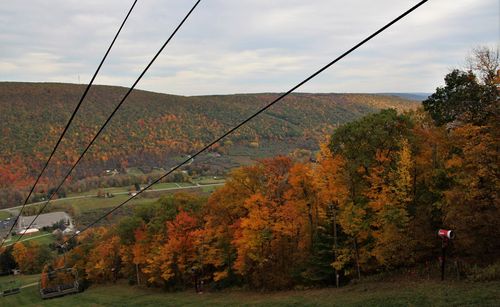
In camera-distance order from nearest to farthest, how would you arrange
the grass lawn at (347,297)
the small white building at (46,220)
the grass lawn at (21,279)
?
1. the grass lawn at (347,297)
2. the grass lawn at (21,279)
3. the small white building at (46,220)

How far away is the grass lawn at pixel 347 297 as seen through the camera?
2116cm

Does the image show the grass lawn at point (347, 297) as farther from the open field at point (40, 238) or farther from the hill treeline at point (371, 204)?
the open field at point (40, 238)

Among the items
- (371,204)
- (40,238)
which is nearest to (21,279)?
(40,238)

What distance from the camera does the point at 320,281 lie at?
3572cm

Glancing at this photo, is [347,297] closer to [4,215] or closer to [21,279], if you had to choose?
[21,279]

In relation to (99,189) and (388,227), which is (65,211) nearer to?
(99,189)

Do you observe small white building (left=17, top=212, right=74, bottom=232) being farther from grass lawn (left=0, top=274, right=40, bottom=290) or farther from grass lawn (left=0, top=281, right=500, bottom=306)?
grass lawn (left=0, top=281, right=500, bottom=306)

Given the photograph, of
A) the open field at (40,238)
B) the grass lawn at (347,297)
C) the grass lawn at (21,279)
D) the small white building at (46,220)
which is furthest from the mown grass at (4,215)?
the grass lawn at (347,297)

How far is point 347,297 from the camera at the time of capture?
27531 mm

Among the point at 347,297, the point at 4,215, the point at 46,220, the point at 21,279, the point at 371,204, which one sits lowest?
the point at 21,279

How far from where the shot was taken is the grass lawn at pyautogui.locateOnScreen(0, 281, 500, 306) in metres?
21.2

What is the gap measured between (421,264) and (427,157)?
7.48 metres

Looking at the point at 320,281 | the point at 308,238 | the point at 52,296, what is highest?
the point at 308,238

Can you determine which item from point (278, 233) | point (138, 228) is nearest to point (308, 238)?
point (278, 233)
